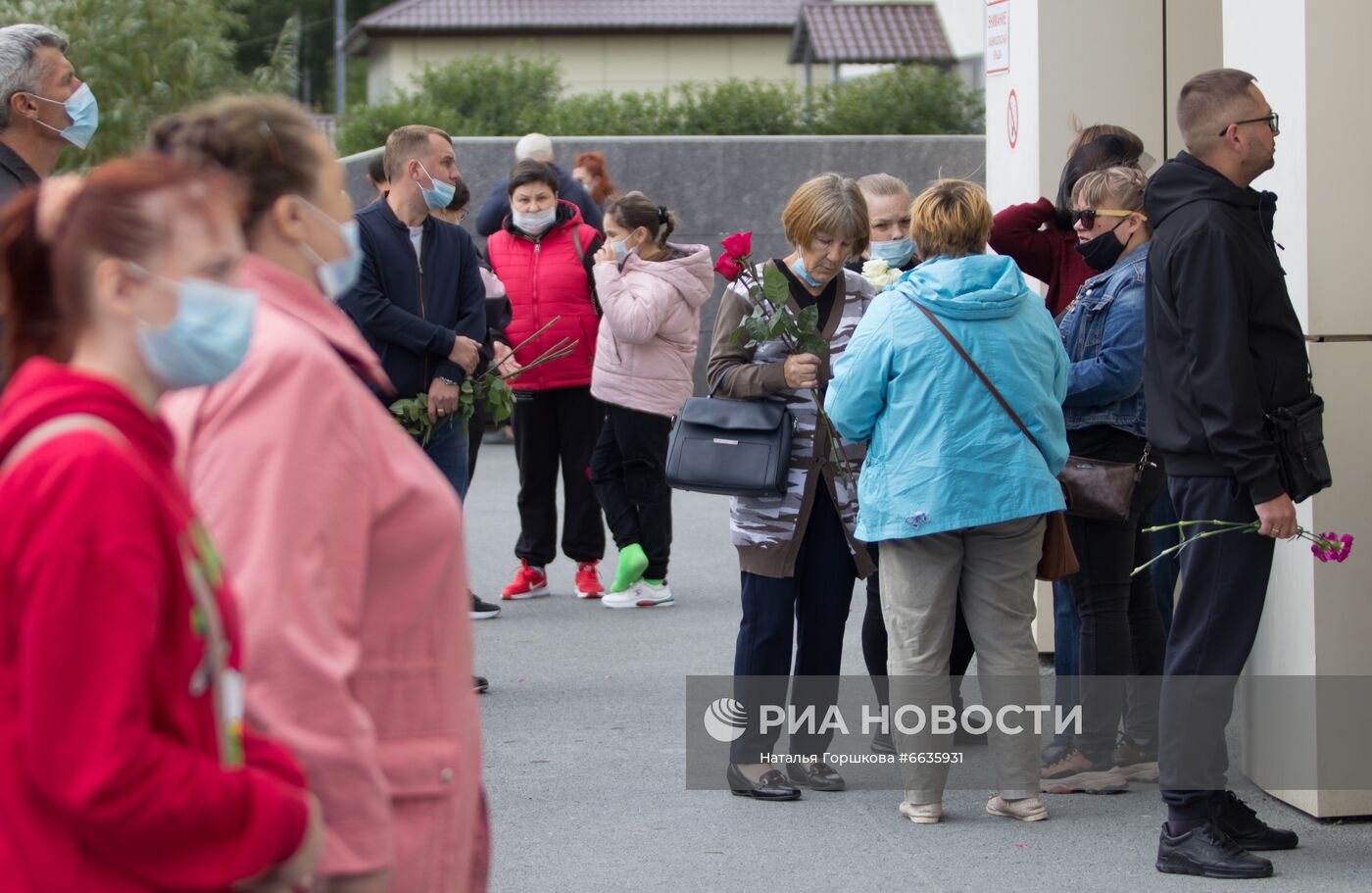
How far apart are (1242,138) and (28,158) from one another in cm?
331

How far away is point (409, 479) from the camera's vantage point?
6.68 feet

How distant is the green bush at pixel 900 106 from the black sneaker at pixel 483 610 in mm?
14640

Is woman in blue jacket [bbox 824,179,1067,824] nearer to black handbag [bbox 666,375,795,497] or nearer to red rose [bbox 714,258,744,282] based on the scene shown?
black handbag [bbox 666,375,795,497]

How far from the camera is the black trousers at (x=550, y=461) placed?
8.70 meters

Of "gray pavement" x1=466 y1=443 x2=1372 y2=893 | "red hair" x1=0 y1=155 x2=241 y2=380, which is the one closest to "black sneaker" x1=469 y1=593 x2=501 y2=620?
"gray pavement" x1=466 y1=443 x2=1372 y2=893

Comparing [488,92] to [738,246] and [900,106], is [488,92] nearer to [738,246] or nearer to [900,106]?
[900,106]

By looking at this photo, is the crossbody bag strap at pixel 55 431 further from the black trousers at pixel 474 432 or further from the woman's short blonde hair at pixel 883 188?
the black trousers at pixel 474 432

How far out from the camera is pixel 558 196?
9383mm

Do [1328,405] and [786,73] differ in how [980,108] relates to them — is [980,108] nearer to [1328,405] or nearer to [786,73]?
[1328,405]

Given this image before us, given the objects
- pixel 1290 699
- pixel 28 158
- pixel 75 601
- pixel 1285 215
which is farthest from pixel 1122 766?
pixel 75 601

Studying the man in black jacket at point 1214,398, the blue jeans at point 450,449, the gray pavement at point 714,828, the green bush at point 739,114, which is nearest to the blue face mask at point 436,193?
the blue jeans at point 450,449

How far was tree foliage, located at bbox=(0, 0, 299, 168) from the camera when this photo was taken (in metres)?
21.7

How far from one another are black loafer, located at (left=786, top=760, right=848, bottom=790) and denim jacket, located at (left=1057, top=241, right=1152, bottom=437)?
53.0 inches

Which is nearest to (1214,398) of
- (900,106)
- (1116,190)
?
(1116,190)
